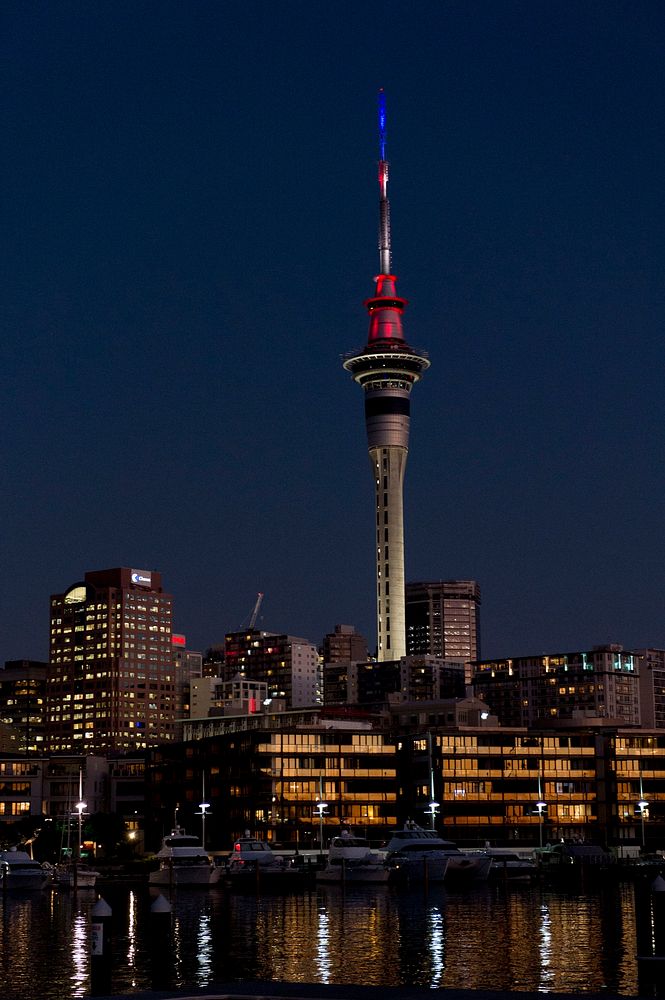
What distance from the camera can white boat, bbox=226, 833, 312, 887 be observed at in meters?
124

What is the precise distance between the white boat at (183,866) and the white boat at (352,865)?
31.5 ft

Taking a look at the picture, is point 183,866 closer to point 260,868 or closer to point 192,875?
point 192,875

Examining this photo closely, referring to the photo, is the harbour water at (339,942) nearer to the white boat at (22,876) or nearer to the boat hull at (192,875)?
the white boat at (22,876)

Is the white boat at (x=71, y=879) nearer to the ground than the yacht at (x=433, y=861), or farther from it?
nearer to the ground

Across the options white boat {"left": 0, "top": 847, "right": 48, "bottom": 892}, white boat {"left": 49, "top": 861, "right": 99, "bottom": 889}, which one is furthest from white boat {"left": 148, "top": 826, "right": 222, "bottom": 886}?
white boat {"left": 0, "top": 847, "right": 48, "bottom": 892}

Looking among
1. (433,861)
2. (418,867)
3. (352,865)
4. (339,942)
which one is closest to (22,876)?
(352,865)

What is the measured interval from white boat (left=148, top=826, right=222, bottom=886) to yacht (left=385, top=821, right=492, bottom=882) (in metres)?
15.1

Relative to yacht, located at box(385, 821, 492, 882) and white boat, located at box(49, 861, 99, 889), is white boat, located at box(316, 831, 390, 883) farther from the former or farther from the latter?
white boat, located at box(49, 861, 99, 889)

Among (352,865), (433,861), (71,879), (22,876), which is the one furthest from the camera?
(71,879)

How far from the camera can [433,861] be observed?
406ft

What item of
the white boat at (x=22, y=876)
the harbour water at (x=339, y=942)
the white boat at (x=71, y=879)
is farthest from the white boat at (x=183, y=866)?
the white boat at (x=22, y=876)

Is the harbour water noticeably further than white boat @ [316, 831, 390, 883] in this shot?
No

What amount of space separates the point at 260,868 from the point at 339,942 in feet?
174

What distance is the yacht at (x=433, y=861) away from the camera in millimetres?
123375
